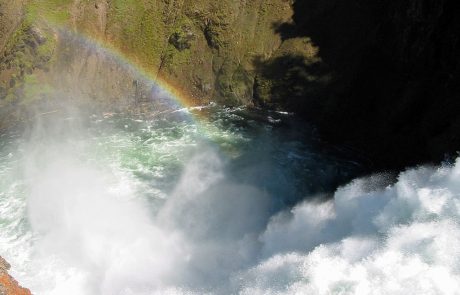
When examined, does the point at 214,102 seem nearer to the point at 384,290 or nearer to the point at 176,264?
the point at 176,264

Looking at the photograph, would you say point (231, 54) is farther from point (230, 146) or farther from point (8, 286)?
point (8, 286)

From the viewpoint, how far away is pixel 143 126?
141 feet

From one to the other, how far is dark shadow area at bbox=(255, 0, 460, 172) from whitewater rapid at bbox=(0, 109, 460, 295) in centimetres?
343

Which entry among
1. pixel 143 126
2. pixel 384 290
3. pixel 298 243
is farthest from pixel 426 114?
pixel 143 126

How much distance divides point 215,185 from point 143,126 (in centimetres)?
1345

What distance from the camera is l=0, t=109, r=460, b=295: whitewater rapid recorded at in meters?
18.3

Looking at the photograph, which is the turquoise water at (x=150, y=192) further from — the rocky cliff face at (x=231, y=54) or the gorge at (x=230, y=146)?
the rocky cliff face at (x=231, y=54)

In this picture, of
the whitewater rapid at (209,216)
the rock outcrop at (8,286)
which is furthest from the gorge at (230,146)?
the rock outcrop at (8,286)

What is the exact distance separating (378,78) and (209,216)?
18915mm

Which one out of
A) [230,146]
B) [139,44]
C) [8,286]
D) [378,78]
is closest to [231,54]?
[139,44]

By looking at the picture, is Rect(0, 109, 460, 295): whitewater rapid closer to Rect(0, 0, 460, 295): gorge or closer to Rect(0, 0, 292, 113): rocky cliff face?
Rect(0, 0, 460, 295): gorge

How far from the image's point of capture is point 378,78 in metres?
37.4

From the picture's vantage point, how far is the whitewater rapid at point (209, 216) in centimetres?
1828

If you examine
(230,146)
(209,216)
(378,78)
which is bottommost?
(209,216)
